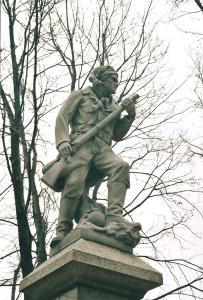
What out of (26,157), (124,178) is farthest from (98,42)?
(124,178)

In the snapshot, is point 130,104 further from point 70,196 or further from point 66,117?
point 70,196

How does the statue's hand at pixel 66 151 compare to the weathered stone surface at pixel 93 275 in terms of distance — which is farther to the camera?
the statue's hand at pixel 66 151

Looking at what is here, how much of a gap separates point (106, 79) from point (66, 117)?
71 cm

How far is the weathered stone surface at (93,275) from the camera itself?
18.0ft

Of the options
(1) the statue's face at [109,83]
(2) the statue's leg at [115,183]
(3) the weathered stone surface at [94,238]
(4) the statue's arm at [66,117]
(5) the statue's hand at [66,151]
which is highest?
(1) the statue's face at [109,83]

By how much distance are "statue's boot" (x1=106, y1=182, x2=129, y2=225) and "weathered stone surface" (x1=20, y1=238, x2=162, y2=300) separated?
18.0 inches

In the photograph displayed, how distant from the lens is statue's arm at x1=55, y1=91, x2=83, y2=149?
6.63 metres

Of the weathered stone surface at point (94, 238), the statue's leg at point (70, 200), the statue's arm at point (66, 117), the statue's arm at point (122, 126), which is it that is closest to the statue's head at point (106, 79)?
the statue's arm at point (66, 117)

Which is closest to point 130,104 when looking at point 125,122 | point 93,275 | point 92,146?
point 125,122

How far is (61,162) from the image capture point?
254 inches

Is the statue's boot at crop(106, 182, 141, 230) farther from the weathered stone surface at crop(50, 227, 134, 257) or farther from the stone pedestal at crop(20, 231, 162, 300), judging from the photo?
the stone pedestal at crop(20, 231, 162, 300)

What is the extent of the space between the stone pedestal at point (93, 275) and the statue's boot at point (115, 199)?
1.49 ft

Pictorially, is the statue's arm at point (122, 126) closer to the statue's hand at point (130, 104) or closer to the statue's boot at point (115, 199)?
the statue's hand at point (130, 104)

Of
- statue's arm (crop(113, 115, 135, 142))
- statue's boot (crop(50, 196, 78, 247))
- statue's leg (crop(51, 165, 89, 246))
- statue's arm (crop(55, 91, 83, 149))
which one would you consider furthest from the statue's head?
statue's boot (crop(50, 196, 78, 247))
